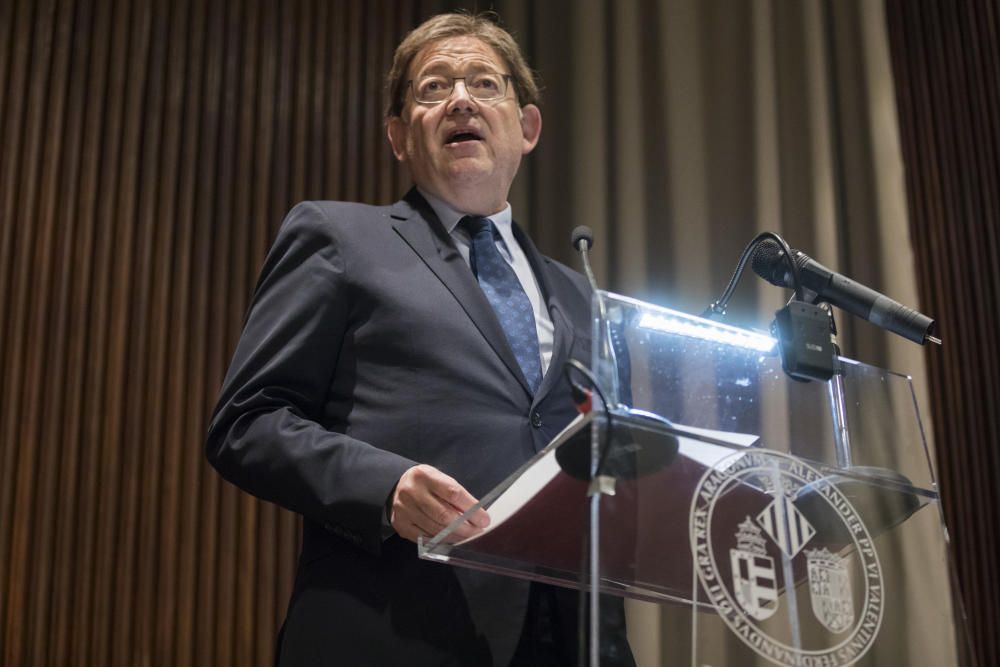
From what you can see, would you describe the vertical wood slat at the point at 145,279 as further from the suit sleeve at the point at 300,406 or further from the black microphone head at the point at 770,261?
the black microphone head at the point at 770,261

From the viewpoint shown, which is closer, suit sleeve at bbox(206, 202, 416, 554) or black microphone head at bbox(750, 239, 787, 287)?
suit sleeve at bbox(206, 202, 416, 554)

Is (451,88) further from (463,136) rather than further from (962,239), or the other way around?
(962,239)

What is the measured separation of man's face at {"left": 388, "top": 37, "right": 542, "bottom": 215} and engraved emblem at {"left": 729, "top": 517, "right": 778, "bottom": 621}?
1.02 meters

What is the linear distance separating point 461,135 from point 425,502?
37.1 inches

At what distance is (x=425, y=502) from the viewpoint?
121 centimetres

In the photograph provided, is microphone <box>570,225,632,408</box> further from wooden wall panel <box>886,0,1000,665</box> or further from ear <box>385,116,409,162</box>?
wooden wall panel <box>886,0,1000,665</box>

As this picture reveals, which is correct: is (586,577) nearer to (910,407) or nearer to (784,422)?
(784,422)

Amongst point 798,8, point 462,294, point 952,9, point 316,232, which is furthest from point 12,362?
point 952,9

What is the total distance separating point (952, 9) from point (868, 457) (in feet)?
8.04

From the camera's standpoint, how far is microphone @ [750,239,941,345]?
4.48ft

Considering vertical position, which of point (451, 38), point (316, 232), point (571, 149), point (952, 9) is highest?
point (952, 9)

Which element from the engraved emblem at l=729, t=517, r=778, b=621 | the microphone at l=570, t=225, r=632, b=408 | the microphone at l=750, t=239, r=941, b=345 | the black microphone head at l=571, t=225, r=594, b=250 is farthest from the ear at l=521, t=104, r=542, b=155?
the engraved emblem at l=729, t=517, r=778, b=621

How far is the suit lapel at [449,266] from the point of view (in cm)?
157

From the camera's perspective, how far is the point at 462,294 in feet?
5.30
